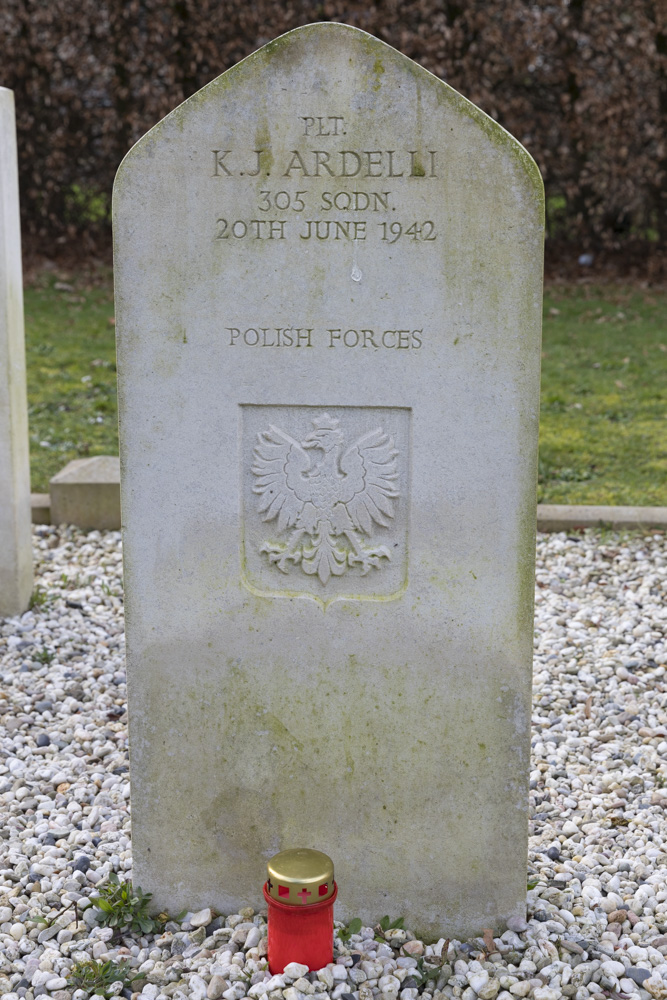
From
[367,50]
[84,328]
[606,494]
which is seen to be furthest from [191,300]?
[84,328]

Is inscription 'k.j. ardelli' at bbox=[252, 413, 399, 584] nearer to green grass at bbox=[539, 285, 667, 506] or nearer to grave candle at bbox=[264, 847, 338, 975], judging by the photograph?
grave candle at bbox=[264, 847, 338, 975]

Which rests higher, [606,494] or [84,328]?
[84,328]

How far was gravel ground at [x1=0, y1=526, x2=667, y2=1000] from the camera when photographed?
2.54m

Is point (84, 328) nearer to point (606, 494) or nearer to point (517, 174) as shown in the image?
point (606, 494)

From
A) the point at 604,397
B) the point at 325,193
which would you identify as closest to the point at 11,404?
the point at 325,193

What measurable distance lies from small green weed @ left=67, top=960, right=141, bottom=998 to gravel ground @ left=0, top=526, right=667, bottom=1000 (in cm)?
2

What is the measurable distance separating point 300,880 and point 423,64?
28.2 feet

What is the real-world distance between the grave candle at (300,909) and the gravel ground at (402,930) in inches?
1.6

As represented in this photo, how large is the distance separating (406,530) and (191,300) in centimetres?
71

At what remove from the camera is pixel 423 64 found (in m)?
9.60

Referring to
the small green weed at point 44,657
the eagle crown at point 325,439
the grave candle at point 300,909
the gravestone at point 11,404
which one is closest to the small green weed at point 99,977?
the grave candle at point 300,909

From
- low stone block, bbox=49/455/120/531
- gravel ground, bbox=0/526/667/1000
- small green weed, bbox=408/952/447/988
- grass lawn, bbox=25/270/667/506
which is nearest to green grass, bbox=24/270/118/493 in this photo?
grass lawn, bbox=25/270/667/506

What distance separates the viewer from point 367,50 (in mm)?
2342

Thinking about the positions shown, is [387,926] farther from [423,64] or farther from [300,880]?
[423,64]
